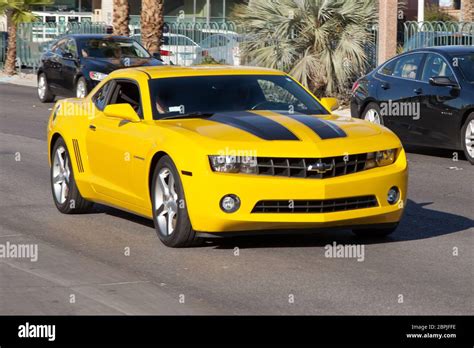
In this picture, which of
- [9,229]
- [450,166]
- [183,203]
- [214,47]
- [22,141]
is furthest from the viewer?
[214,47]

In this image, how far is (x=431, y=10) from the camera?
174ft

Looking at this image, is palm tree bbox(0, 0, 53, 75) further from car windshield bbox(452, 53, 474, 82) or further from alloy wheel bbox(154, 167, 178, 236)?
alloy wheel bbox(154, 167, 178, 236)

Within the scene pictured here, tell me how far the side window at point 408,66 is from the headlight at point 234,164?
335 inches

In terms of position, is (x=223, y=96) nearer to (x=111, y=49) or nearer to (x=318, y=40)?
(x=318, y=40)

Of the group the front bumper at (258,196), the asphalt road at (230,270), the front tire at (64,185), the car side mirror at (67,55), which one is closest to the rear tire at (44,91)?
→ the car side mirror at (67,55)

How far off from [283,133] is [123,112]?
69.7 inches

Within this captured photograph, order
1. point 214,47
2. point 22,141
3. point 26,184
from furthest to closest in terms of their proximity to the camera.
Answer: point 214,47, point 22,141, point 26,184

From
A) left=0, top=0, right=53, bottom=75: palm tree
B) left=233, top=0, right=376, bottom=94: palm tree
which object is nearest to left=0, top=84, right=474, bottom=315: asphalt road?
left=233, top=0, right=376, bottom=94: palm tree

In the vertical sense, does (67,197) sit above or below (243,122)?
below

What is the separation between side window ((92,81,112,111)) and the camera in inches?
474

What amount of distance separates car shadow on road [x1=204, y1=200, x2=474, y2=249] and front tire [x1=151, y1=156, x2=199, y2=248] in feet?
1.21
